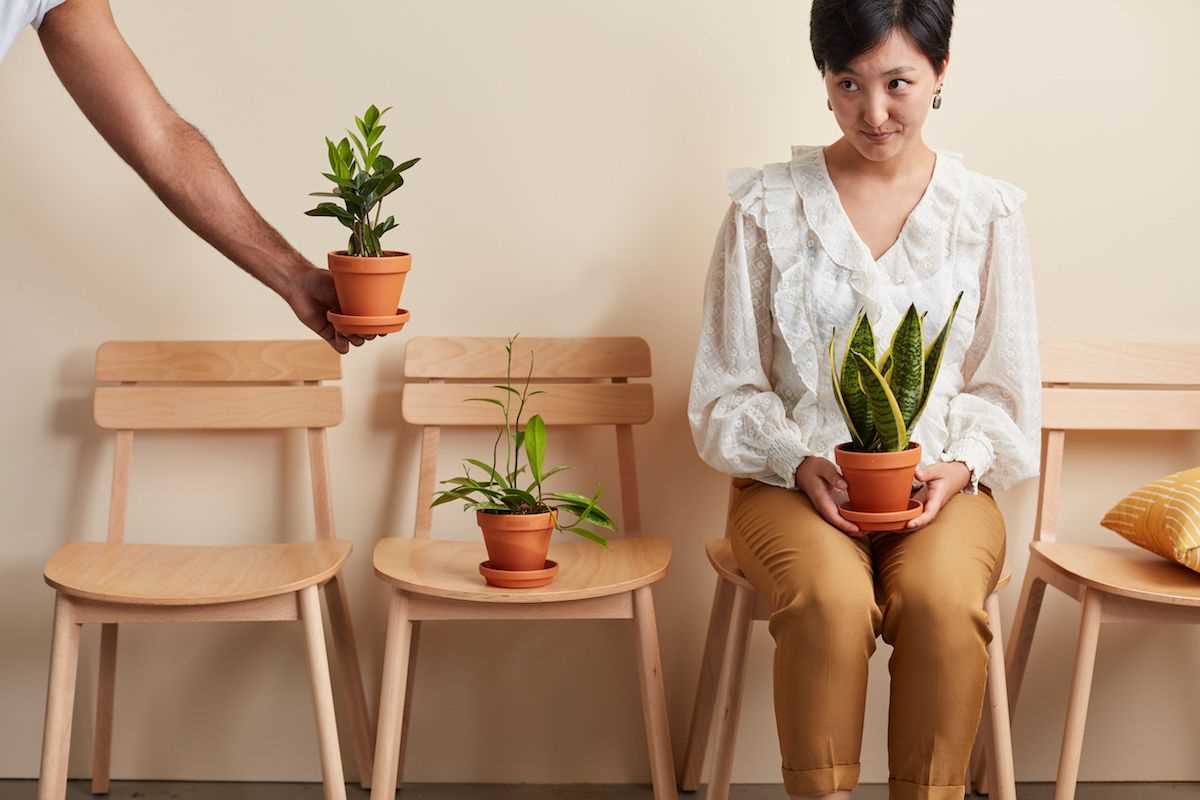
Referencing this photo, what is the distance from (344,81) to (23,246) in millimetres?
686

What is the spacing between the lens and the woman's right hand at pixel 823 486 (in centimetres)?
205

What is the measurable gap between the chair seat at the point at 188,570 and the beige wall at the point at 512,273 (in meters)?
0.26

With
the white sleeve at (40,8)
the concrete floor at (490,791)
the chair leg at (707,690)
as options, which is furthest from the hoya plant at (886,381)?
the white sleeve at (40,8)

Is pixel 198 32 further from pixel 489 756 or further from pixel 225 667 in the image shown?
pixel 489 756

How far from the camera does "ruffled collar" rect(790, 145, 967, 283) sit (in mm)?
2203

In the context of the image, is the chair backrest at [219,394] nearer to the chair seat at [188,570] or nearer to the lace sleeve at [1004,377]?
→ the chair seat at [188,570]

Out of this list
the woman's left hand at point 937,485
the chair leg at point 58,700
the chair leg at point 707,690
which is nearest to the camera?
the woman's left hand at point 937,485

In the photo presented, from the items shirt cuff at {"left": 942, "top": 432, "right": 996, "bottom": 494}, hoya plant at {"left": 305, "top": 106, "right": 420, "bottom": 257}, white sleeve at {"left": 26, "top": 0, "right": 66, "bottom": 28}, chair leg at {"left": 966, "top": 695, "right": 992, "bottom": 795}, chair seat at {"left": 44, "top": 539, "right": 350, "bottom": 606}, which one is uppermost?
white sleeve at {"left": 26, "top": 0, "right": 66, "bottom": 28}

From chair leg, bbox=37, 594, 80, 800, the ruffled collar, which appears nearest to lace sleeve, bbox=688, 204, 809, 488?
the ruffled collar

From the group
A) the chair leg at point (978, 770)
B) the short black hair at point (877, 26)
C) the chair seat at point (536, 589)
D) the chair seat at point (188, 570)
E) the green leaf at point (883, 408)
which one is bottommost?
the chair leg at point (978, 770)

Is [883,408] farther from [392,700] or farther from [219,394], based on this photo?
[219,394]

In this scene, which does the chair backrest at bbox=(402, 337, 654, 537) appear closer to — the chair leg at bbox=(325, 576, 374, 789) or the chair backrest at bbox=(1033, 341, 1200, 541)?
the chair leg at bbox=(325, 576, 374, 789)

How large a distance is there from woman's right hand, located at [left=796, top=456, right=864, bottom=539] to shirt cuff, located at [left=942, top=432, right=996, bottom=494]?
0.19 meters

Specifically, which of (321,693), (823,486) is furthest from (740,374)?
(321,693)
